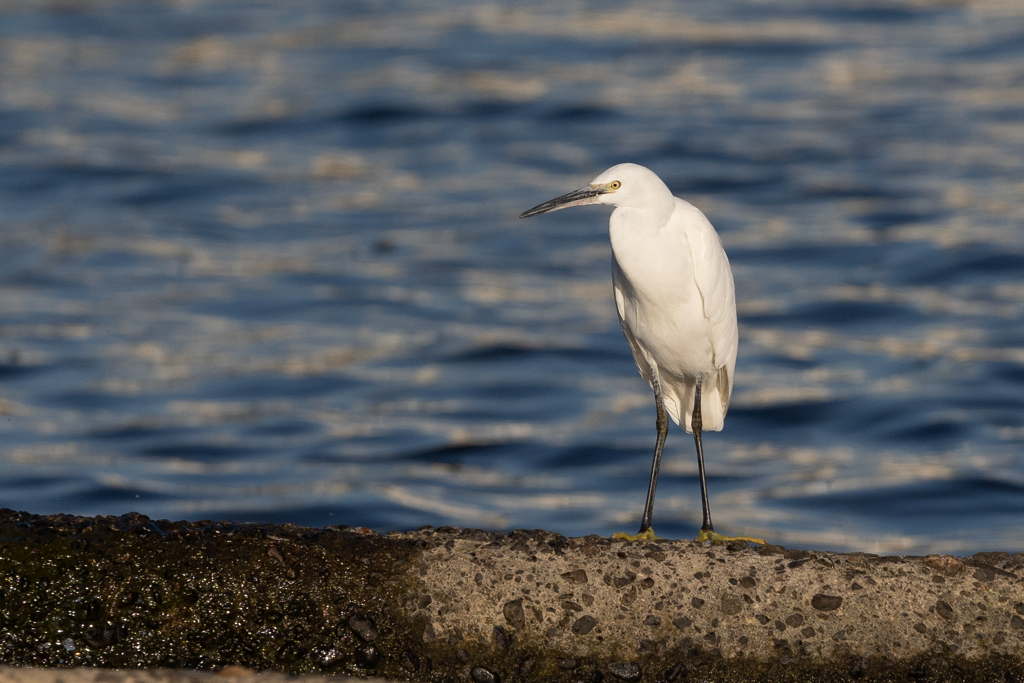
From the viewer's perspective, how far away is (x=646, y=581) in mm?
5156

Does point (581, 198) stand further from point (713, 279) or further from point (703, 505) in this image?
point (703, 505)

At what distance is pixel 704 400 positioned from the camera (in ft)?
24.4

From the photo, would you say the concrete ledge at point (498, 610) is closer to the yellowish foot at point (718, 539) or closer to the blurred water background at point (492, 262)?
the yellowish foot at point (718, 539)

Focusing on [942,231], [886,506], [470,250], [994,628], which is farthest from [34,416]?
[942,231]

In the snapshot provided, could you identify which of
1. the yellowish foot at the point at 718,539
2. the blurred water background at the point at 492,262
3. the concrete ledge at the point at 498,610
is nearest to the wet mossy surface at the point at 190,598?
the concrete ledge at the point at 498,610

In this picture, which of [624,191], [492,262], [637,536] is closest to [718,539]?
[637,536]

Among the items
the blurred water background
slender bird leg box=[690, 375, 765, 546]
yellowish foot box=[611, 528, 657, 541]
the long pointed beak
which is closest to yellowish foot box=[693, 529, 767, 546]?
slender bird leg box=[690, 375, 765, 546]

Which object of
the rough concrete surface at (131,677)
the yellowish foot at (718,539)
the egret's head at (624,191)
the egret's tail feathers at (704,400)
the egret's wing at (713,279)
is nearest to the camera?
the rough concrete surface at (131,677)

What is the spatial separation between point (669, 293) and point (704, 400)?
3.30 ft

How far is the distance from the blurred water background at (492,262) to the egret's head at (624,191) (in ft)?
15.6

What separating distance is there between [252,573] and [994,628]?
2.87m

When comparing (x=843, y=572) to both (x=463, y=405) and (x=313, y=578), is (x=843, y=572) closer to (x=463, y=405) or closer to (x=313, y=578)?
(x=313, y=578)

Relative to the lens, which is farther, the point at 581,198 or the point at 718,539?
the point at 581,198

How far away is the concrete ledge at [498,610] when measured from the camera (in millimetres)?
5070
